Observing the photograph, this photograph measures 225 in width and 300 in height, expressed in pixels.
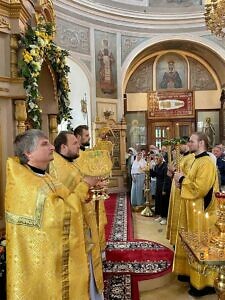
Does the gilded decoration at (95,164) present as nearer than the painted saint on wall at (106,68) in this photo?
Yes

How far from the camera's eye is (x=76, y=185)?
9.18 ft

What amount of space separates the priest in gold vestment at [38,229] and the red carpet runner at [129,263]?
1843 mm

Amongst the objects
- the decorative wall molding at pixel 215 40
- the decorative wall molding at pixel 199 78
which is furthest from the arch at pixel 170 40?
the decorative wall molding at pixel 199 78

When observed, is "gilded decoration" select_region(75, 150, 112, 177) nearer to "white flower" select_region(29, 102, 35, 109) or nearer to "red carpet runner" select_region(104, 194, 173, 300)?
"white flower" select_region(29, 102, 35, 109)

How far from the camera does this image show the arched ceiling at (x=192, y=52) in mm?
14594

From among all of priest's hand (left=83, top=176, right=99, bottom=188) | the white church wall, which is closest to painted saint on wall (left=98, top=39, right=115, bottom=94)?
the white church wall

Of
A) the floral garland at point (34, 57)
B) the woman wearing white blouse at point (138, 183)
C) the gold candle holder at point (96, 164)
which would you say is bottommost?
the woman wearing white blouse at point (138, 183)

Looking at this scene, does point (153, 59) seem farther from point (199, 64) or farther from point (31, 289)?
point (31, 289)

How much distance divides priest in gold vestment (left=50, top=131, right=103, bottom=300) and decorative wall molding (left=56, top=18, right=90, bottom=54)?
9004 mm

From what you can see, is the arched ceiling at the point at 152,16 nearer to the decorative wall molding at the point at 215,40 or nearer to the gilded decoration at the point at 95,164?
the decorative wall molding at the point at 215,40

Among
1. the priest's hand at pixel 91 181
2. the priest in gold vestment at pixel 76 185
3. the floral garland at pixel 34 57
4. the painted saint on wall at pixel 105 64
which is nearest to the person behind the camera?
the priest's hand at pixel 91 181

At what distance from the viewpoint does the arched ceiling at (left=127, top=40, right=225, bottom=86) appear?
575 inches

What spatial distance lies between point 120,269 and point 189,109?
12040 mm

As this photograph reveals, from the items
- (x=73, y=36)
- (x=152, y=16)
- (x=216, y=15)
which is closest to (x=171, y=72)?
(x=152, y=16)
